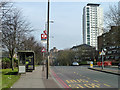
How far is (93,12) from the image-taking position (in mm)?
25781

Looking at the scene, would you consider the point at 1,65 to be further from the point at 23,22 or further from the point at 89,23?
the point at 89,23

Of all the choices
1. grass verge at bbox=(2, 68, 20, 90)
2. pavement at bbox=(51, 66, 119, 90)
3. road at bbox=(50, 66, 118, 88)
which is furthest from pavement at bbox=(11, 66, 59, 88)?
pavement at bbox=(51, 66, 119, 90)

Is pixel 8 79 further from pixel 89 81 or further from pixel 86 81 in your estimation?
pixel 89 81

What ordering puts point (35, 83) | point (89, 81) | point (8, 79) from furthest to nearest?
point (8, 79), point (89, 81), point (35, 83)

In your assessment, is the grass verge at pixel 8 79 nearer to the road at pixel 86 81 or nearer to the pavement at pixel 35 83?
the pavement at pixel 35 83

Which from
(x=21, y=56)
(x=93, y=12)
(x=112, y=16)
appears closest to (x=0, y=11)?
(x=21, y=56)

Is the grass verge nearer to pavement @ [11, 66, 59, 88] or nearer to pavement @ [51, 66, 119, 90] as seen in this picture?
pavement @ [11, 66, 59, 88]

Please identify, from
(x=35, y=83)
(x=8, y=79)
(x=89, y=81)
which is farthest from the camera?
(x=8, y=79)

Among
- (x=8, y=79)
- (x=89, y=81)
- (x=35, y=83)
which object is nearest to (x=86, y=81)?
(x=89, y=81)

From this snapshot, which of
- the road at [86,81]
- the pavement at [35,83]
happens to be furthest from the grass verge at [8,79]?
the road at [86,81]

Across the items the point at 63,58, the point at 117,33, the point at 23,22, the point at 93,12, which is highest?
the point at 93,12

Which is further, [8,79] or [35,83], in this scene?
[8,79]

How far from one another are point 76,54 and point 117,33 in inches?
2849

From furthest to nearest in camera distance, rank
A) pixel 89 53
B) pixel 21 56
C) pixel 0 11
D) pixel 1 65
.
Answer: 1. pixel 89 53
2. pixel 1 65
3. pixel 21 56
4. pixel 0 11
